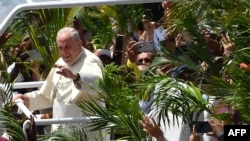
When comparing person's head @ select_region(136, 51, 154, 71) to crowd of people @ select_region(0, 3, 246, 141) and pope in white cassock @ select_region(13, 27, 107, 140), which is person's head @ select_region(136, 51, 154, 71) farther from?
pope in white cassock @ select_region(13, 27, 107, 140)

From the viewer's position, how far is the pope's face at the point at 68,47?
384 inches

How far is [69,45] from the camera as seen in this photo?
977 cm

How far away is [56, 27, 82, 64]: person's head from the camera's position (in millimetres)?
9758

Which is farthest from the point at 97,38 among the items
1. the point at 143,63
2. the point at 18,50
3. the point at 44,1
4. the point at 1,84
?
the point at 44,1

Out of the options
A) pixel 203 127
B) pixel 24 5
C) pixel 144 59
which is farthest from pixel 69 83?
pixel 24 5

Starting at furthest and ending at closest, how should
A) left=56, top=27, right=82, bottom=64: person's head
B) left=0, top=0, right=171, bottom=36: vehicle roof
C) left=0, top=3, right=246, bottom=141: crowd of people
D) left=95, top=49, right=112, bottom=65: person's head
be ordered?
1. left=95, top=49, right=112, bottom=65: person's head
2. left=56, top=27, right=82, bottom=64: person's head
3. left=0, top=3, right=246, bottom=141: crowd of people
4. left=0, top=0, right=171, bottom=36: vehicle roof

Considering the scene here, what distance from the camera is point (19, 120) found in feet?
30.7

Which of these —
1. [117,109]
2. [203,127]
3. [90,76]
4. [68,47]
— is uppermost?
[68,47]

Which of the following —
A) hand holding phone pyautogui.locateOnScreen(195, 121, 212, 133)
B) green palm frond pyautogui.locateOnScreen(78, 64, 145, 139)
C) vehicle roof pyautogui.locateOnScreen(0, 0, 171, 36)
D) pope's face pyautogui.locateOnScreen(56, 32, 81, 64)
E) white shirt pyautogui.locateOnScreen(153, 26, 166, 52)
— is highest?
vehicle roof pyautogui.locateOnScreen(0, 0, 171, 36)

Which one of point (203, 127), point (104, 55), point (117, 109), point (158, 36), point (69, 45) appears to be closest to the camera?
point (203, 127)

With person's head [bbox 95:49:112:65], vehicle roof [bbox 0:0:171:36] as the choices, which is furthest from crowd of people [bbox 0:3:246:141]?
vehicle roof [bbox 0:0:171:36]

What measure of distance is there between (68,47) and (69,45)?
20 mm

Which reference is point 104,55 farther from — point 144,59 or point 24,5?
point 24,5

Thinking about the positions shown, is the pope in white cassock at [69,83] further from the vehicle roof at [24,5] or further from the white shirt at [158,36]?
the vehicle roof at [24,5]
